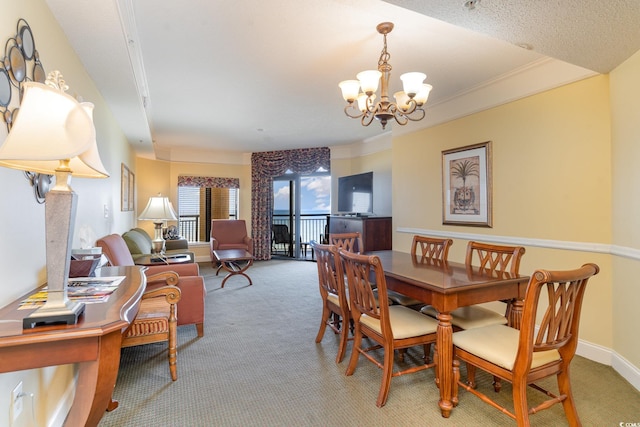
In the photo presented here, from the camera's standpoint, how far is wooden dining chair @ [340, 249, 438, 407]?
1.92 metres

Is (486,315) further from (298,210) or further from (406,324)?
(298,210)

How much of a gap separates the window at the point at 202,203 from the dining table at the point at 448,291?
5.77m

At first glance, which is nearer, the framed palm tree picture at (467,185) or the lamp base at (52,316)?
the lamp base at (52,316)

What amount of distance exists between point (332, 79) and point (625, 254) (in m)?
2.82

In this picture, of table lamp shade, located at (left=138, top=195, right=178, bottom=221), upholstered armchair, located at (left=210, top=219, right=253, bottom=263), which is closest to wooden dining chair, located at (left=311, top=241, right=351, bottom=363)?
table lamp shade, located at (left=138, top=195, right=178, bottom=221)

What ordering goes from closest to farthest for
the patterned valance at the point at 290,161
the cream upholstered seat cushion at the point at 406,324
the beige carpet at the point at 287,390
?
the beige carpet at the point at 287,390
the cream upholstered seat cushion at the point at 406,324
the patterned valance at the point at 290,161

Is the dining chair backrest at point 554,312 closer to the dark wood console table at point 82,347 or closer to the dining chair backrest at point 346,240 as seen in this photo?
the dark wood console table at point 82,347

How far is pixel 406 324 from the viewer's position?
80.2 inches

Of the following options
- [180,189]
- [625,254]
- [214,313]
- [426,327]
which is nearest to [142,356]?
[214,313]

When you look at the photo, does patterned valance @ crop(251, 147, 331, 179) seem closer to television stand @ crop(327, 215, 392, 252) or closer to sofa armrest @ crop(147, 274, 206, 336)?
television stand @ crop(327, 215, 392, 252)

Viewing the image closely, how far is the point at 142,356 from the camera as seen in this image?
8.55ft

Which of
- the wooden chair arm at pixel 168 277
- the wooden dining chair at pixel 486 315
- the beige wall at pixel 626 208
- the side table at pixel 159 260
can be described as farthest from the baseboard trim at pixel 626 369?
the side table at pixel 159 260

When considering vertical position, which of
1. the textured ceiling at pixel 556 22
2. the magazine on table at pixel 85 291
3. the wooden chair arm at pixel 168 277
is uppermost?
the textured ceiling at pixel 556 22

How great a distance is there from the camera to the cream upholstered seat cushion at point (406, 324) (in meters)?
1.97
